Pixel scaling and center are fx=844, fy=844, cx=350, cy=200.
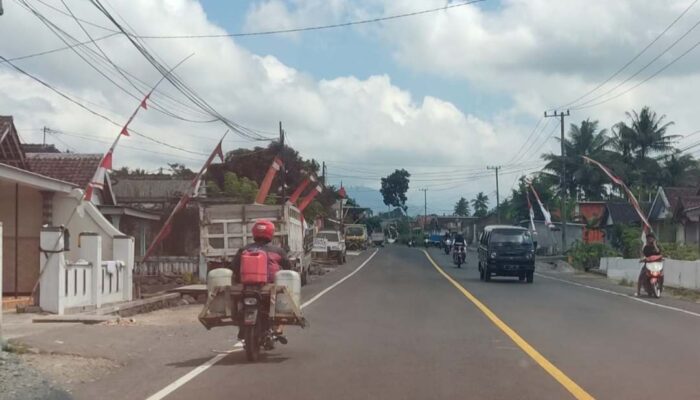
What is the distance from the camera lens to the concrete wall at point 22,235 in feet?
66.9

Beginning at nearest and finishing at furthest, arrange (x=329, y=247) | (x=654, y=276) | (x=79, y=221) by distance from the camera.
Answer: (x=79, y=221) → (x=654, y=276) → (x=329, y=247)

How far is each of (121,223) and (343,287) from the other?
444 inches

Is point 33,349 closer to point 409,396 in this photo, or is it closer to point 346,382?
point 346,382

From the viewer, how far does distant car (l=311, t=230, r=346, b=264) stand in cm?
5166

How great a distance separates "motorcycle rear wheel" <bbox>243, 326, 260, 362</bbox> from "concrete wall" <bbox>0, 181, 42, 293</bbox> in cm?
1105

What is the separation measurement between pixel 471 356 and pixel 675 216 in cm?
3696

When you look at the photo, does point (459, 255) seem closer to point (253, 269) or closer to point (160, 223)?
point (160, 223)

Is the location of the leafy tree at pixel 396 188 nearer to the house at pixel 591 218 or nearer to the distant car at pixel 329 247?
the house at pixel 591 218

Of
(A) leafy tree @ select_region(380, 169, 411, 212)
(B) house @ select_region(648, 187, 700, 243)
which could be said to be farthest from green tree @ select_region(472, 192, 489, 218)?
(B) house @ select_region(648, 187, 700, 243)

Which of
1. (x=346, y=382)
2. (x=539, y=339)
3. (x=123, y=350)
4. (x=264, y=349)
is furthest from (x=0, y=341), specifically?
(x=539, y=339)

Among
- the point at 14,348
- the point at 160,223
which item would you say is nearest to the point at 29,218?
the point at 14,348

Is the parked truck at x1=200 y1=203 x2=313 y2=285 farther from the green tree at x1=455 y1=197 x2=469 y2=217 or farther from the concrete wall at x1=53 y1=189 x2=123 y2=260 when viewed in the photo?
the green tree at x1=455 y1=197 x2=469 y2=217

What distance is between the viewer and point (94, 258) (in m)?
19.0

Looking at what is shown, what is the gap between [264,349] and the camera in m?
12.1
